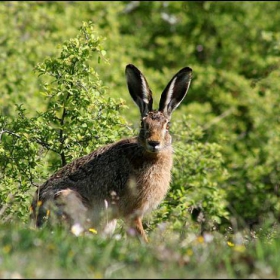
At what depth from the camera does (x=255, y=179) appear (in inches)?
547

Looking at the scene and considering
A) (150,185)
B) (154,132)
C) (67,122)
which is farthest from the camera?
(67,122)

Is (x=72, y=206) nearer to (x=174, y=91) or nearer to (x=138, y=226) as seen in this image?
(x=138, y=226)

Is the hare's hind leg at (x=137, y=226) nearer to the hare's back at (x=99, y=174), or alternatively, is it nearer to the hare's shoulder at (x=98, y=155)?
the hare's back at (x=99, y=174)

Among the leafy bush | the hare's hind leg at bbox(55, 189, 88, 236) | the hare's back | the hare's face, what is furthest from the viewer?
the leafy bush

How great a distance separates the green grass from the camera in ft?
15.9

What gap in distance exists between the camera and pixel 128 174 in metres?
8.63

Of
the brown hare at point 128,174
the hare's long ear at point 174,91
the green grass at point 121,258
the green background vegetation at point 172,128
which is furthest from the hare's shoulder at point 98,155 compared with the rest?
the green grass at point 121,258

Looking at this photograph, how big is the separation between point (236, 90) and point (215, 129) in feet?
5.17

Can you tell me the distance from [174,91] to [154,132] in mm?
663

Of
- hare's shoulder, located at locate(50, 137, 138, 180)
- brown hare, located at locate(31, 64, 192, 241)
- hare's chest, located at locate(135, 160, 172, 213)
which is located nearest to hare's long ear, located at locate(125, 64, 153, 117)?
brown hare, located at locate(31, 64, 192, 241)

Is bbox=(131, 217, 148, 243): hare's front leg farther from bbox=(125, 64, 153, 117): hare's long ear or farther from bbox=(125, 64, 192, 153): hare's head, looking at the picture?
bbox=(125, 64, 153, 117): hare's long ear

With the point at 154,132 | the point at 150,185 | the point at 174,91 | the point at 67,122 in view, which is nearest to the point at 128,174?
the point at 150,185

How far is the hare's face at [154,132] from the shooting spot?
8250 mm

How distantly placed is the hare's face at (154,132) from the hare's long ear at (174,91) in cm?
15
